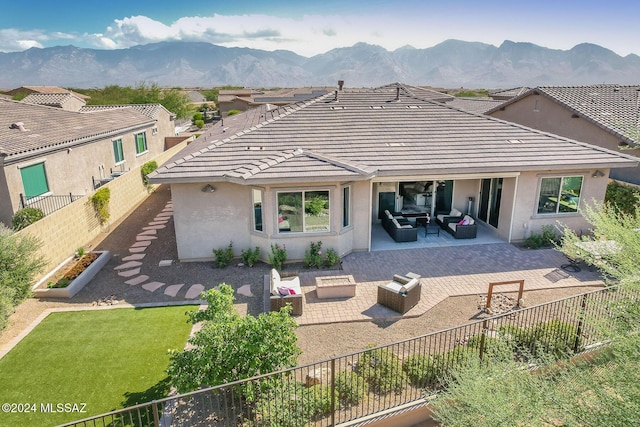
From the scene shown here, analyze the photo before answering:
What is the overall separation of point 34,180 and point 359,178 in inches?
622

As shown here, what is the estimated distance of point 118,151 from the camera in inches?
1116

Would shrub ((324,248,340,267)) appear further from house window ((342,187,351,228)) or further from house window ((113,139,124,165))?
house window ((113,139,124,165))

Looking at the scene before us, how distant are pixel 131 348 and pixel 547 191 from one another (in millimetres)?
16550

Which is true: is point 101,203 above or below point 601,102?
below

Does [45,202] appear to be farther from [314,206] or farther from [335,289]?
[335,289]

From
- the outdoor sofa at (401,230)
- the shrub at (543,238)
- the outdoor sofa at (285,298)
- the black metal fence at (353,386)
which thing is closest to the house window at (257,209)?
the outdoor sofa at (285,298)

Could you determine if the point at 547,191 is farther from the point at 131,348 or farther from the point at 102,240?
the point at 102,240

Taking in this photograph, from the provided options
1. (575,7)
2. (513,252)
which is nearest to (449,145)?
(513,252)

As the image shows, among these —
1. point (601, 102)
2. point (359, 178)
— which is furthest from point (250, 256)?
point (601, 102)

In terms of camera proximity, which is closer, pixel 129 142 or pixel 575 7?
pixel 575 7

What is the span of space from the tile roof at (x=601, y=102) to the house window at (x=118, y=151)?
3124 cm

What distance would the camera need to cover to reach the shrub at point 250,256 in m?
14.8

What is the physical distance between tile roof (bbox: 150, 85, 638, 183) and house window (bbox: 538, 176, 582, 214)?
3.07ft

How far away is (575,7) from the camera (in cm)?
2428
